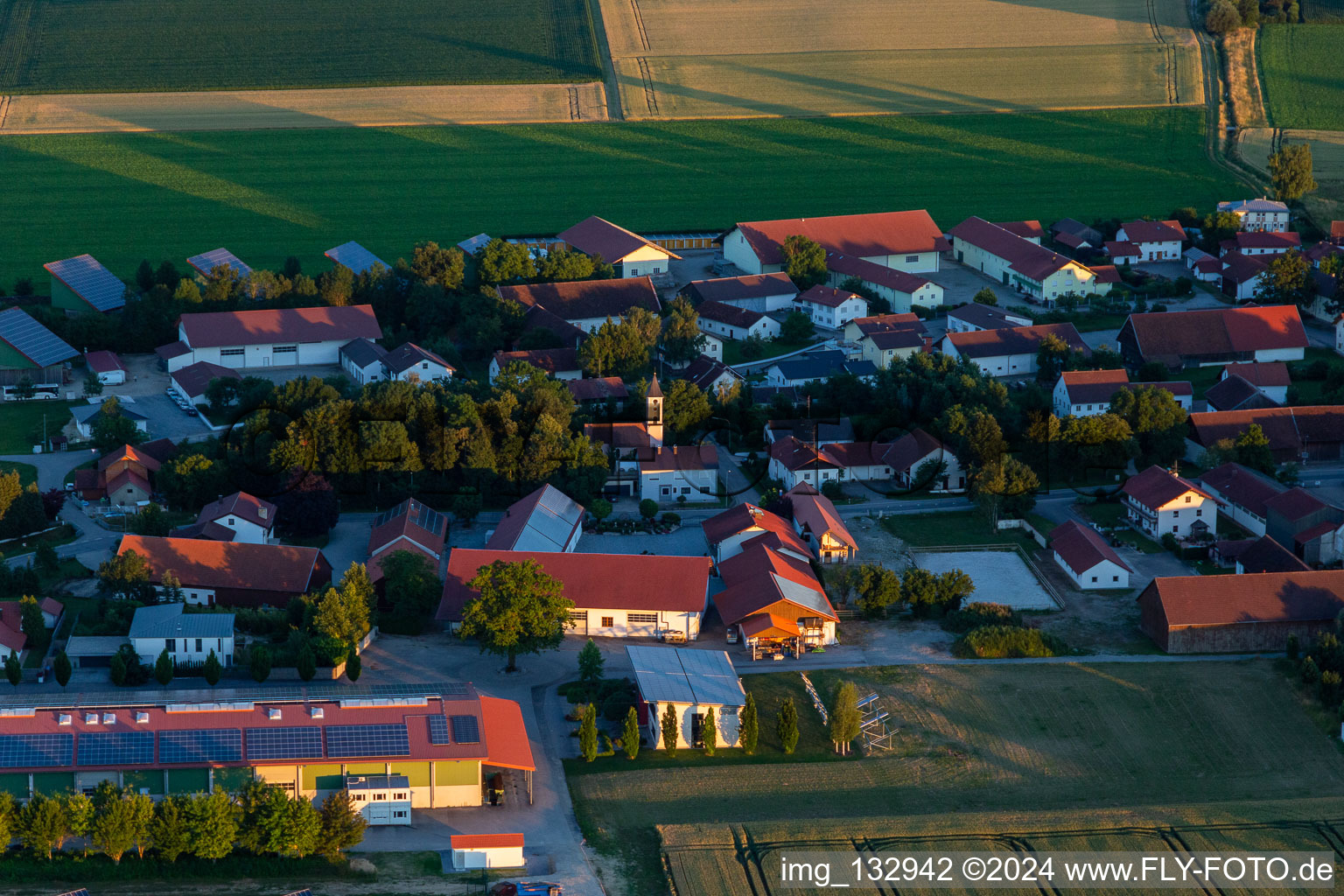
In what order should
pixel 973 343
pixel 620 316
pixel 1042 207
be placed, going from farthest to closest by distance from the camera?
pixel 1042 207
pixel 620 316
pixel 973 343

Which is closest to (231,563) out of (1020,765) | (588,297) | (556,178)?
(1020,765)

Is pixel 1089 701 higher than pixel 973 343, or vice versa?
pixel 973 343

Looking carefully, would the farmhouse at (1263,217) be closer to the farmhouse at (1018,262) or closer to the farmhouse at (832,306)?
the farmhouse at (1018,262)

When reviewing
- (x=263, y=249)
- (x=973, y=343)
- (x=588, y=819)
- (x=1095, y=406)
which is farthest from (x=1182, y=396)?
(x=263, y=249)

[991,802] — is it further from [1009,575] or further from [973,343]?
[973,343]

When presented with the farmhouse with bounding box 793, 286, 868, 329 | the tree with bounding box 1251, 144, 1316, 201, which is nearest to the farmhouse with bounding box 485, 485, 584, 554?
the farmhouse with bounding box 793, 286, 868, 329

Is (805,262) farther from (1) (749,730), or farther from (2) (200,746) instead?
(2) (200,746)

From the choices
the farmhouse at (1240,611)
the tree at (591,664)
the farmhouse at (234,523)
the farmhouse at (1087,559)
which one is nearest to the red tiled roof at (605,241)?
the farmhouse at (234,523)
